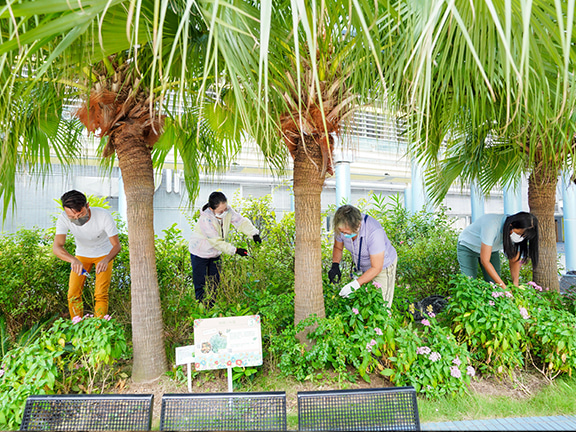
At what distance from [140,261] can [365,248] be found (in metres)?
1.94

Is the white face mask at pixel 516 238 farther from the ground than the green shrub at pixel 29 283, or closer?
farther from the ground

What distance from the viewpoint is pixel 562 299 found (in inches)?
150

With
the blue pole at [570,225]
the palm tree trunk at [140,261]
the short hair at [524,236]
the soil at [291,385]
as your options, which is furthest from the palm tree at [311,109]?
the blue pole at [570,225]

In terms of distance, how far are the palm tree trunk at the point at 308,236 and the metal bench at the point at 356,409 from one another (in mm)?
1275

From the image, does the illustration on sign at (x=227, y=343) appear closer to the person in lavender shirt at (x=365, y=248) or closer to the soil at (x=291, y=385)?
the soil at (x=291, y=385)

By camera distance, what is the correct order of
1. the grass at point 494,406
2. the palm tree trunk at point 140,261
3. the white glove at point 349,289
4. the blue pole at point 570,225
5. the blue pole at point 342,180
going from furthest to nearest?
the blue pole at point 342,180, the blue pole at point 570,225, the white glove at point 349,289, the palm tree trunk at point 140,261, the grass at point 494,406

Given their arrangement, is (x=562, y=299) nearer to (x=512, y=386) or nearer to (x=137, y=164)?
(x=512, y=386)

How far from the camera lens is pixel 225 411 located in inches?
65.1

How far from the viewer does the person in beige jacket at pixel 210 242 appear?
4.05 meters

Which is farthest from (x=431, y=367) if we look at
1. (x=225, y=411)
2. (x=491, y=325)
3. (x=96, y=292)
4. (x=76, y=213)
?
(x=76, y=213)

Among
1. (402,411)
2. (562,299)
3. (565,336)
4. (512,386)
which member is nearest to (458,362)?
(512,386)

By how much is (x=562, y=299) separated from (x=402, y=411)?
3.25 metres

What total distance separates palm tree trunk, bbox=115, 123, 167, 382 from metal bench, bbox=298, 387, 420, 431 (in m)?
1.66

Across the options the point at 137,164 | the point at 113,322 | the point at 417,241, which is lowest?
the point at 113,322
